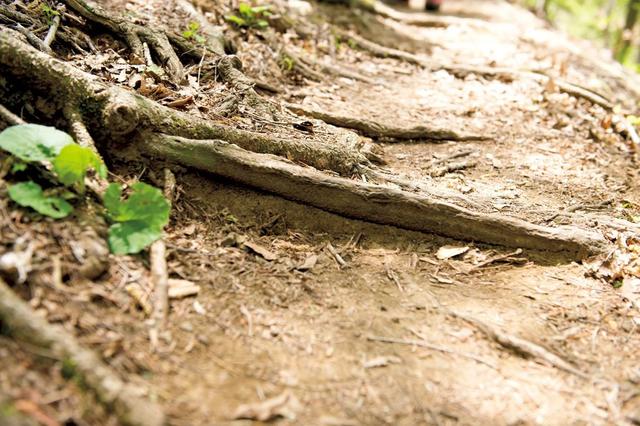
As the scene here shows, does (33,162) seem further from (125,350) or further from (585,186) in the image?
(585,186)

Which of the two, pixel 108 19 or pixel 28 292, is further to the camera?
pixel 108 19

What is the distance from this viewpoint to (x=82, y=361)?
2.02 metres

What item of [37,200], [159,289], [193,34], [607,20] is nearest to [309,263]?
[159,289]

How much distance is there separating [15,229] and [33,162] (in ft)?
1.75

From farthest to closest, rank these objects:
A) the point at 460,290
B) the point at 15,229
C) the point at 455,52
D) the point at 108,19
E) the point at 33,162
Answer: the point at 455,52 < the point at 108,19 < the point at 460,290 < the point at 33,162 < the point at 15,229

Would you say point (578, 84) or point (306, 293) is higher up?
point (578, 84)

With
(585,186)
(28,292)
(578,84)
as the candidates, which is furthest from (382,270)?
(578,84)

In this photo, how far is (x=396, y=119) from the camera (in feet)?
18.5

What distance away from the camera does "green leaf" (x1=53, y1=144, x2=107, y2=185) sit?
8.53 feet

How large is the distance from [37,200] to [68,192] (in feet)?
0.61

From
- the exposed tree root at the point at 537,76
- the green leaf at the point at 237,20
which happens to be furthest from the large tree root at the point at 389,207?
the exposed tree root at the point at 537,76

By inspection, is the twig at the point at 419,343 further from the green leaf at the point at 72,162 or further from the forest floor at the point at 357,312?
the green leaf at the point at 72,162

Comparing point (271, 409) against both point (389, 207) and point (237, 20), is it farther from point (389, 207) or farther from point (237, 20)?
point (237, 20)

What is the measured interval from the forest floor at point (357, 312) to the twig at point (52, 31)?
0.22 meters
